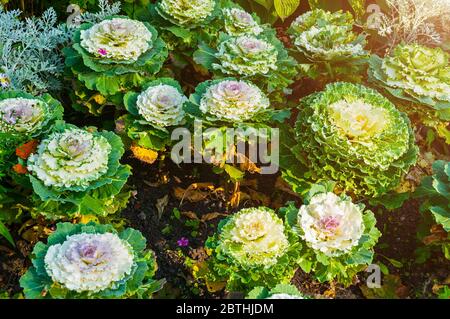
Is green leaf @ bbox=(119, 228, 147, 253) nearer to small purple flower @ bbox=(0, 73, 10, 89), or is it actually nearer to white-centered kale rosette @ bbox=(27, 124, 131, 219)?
white-centered kale rosette @ bbox=(27, 124, 131, 219)

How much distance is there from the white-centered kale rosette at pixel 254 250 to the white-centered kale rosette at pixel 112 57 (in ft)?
3.20

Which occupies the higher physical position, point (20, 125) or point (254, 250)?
point (20, 125)

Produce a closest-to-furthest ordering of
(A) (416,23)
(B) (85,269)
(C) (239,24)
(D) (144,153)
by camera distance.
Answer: (B) (85,269) → (D) (144,153) → (C) (239,24) → (A) (416,23)

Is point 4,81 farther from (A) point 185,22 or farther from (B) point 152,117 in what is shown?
(A) point 185,22

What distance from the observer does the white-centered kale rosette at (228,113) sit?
8.11 ft

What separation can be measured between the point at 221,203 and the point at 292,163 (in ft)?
1.37

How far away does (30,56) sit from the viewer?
3.03 metres

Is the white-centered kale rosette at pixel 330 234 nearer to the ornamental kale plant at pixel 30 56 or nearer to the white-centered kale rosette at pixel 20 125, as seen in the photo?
the white-centered kale rosette at pixel 20 125

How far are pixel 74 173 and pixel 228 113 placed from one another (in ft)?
2.21

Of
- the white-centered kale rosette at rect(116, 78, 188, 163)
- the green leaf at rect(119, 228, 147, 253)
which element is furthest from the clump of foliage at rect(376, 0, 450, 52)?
the green leaf at rect(119, 228, 147, 253)

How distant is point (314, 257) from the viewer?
2.20 m

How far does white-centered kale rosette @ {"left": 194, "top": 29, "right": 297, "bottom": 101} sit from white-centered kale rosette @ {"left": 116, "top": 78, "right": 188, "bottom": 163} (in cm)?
27
